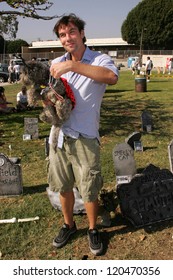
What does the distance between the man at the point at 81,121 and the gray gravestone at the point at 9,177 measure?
1.40m

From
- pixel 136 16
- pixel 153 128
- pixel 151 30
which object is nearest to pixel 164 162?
pixel 153 128

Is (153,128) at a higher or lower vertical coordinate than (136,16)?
lower

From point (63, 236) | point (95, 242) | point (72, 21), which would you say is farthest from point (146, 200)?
point (72, 21)

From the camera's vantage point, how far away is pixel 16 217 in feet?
14.0

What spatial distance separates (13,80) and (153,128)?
17.5m

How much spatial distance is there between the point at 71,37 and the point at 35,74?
43cm

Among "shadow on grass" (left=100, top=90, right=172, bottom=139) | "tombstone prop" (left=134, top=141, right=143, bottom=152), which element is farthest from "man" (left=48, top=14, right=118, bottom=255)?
"shadow on grass" (left=100, top=90, right=172, bottom=139)

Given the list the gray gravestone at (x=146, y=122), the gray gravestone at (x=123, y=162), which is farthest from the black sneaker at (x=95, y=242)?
the gray gravestone at (x=146, y=122)

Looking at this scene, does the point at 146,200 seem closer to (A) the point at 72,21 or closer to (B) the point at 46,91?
(B) the point at 46,91

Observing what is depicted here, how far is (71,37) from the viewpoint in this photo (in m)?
2.83

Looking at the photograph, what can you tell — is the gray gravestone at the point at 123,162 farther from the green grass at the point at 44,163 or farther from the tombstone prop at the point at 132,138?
the tombstone prop at the point at 132,138

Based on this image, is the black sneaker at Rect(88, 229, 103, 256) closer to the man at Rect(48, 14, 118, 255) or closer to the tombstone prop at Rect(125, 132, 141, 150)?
the man at Rect(48, 14, 118, 255)

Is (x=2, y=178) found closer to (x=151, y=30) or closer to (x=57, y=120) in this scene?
(x=57, y=120)

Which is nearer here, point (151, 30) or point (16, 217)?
point (16, 217)
